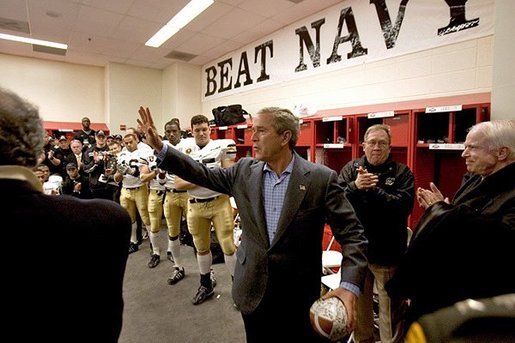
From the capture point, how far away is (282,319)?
4.92 ft

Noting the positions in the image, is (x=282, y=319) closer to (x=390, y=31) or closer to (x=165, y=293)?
(x=165, y=293)

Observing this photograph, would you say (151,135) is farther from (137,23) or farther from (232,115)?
(137,23)

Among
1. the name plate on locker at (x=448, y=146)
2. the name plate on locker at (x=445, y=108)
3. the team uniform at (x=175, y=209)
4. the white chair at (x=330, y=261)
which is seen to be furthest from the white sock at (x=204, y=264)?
the name plate on locker at (x=445, y=108)

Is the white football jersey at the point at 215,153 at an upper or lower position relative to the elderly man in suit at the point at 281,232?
upper

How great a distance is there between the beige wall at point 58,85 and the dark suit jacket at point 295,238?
7.80m

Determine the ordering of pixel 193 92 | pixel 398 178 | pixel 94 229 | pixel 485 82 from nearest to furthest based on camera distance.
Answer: pixel 94 229 < pixel 398 178 < pixel 485 82 < pixel 193 92

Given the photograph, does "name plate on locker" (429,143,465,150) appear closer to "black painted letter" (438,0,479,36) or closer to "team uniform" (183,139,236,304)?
"black painted letter" (438,0,479,36)

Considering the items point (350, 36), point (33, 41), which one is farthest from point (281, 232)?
point (33, 41)

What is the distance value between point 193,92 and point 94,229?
7674 mm

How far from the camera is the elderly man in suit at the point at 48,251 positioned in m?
0.71

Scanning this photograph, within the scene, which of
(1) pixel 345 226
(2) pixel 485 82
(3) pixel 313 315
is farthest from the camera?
(2) pixel 485 82

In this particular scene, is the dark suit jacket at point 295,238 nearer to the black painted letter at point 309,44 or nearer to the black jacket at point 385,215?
the black jacket at point 385,215

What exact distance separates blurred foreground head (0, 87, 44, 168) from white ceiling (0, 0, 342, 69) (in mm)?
4363

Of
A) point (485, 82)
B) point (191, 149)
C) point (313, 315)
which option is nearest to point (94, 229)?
point (313, 315)
